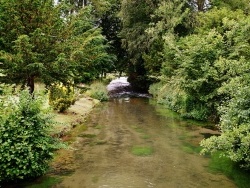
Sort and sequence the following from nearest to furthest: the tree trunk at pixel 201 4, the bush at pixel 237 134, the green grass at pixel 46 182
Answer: the green grass at pixel 46 182, the bush at pixel 237 134, the tree trunk at pixel 201 4

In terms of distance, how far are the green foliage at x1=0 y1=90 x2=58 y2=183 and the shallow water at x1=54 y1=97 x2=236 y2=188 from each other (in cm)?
111

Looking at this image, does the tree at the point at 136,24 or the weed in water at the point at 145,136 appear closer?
the weed in water at the point at 145,136

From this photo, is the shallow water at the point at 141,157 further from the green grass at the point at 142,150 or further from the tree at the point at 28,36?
the tree at the point at 28,36

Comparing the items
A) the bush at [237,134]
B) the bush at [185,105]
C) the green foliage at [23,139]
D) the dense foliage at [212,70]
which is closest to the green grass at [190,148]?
the dense foliage at [212,70]

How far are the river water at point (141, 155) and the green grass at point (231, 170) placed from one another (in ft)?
0.88

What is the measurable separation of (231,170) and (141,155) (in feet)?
11.7

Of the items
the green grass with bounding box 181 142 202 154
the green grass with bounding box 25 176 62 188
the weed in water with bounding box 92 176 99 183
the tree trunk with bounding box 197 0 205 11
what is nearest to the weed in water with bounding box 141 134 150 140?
the green grass with bounding box 181 142 202 154

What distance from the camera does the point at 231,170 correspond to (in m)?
11.1

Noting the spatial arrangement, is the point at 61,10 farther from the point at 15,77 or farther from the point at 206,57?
the point at 206,57

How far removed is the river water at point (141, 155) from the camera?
10.1m

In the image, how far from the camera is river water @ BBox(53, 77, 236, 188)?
33.0ft

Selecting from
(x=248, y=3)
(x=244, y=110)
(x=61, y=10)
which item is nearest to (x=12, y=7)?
(x=61, y=10)

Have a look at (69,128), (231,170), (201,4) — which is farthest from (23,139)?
(201,4)

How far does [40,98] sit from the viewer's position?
31.8ft
